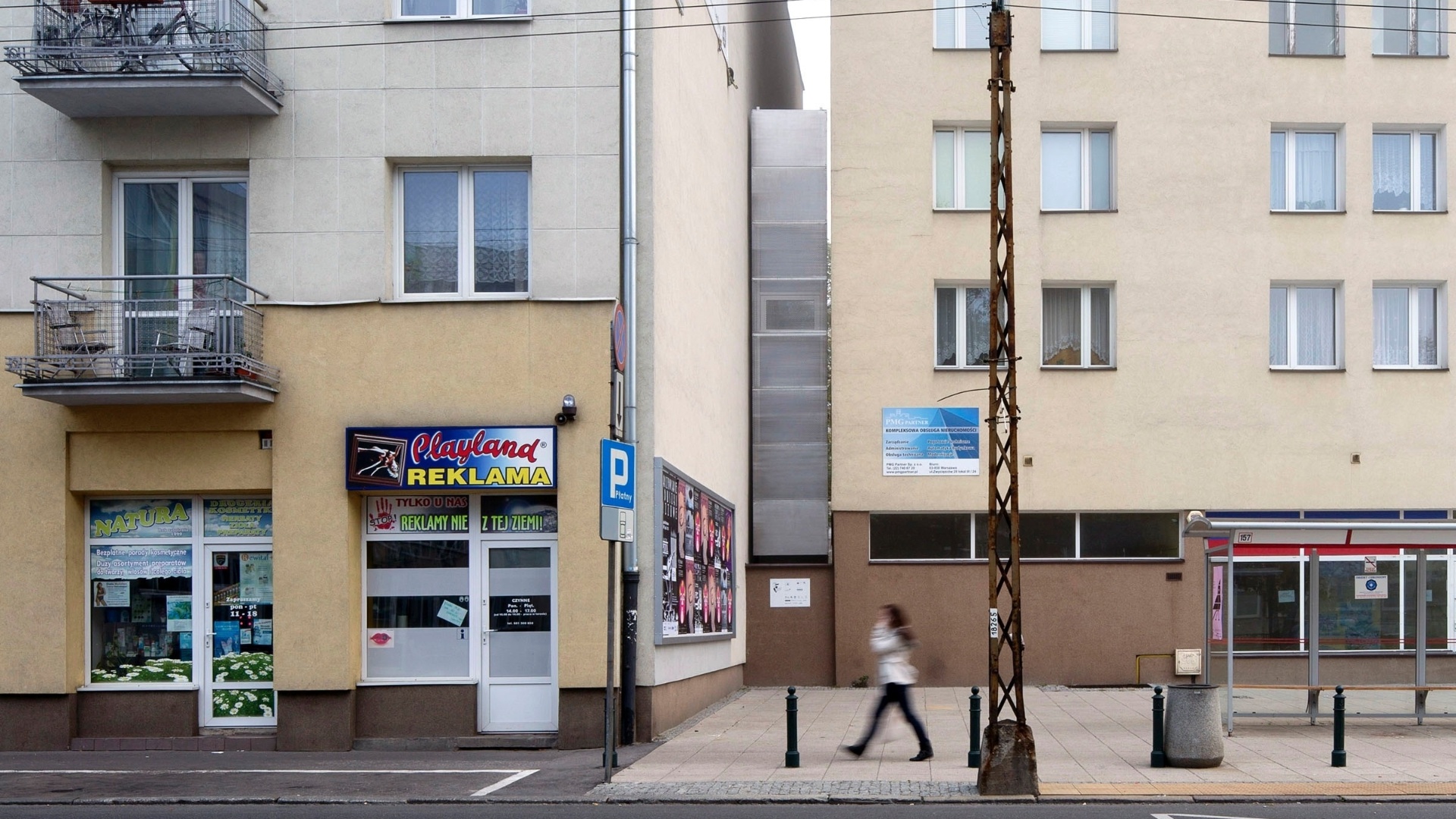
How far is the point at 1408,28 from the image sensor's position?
84.0 ft

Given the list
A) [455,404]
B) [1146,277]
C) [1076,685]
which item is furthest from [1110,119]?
[455,404]

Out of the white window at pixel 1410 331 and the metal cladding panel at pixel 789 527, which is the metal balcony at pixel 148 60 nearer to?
the metal cladding panel at pixel 789 527

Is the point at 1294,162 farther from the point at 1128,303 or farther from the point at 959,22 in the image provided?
the point at 959,22

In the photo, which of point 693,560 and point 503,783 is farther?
point 693,560

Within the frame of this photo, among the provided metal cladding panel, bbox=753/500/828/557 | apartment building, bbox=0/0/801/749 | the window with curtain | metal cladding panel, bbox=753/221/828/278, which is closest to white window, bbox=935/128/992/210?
the window with curtain

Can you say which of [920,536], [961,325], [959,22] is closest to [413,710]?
[920,536]

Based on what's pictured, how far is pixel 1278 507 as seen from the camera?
985 inches

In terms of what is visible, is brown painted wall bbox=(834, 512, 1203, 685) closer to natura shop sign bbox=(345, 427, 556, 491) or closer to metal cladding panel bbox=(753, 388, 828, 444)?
metal cladding panel bbox=(753, 388, 828, 444)

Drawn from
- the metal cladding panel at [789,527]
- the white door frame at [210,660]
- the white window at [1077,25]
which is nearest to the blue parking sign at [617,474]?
the white door frame at [210,660]

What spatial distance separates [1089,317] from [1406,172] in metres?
6.24

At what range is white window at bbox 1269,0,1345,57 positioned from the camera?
83.8ft

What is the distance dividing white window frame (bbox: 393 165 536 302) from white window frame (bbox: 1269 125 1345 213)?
1498 centimetres

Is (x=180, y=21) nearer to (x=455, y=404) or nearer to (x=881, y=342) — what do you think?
(x=455, y=404)

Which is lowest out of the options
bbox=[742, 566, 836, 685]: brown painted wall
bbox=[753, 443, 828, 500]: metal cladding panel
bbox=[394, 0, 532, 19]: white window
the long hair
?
bbox=[742, 566, 836, 685]: brown painted wall
